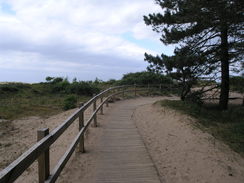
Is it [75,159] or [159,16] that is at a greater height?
[159,16]

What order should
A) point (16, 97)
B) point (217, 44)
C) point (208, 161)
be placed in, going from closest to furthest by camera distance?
point (208, 161) → point (217, 44) → point (16, 97)

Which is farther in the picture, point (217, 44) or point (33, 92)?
point (33, 92)

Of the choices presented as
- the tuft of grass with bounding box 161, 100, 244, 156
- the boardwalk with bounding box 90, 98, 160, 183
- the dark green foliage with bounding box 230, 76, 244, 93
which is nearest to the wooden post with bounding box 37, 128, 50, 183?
the boardwalk with bounding box 90, 98, 160, 183

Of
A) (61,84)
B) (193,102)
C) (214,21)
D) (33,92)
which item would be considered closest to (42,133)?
(214,21)

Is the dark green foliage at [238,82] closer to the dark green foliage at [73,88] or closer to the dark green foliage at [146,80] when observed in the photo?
the dark green foliage at [146,80]

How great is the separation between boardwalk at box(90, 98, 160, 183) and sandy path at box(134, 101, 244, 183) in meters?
0.29

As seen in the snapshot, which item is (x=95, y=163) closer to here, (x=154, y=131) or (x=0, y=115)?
(x=154, y=131)

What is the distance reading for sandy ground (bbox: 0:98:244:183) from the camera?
5.18m

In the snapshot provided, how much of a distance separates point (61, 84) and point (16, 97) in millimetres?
6269

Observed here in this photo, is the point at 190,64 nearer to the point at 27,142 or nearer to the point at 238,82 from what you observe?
the point at 238,82

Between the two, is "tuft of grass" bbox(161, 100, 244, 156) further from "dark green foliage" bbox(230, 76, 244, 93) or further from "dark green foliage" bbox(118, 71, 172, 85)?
"dark green foliage" bbox(118, 71, 172, 85)

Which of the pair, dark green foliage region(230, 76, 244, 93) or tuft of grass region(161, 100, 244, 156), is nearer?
tuft of grass region(161, 100, 244, 156)

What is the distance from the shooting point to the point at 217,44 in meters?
13.8

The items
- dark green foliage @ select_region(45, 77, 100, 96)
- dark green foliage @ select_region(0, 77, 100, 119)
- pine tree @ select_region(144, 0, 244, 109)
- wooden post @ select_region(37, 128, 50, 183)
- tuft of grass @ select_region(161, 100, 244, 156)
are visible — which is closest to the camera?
wooden post @ select_region(37, 128, 50, 183)
